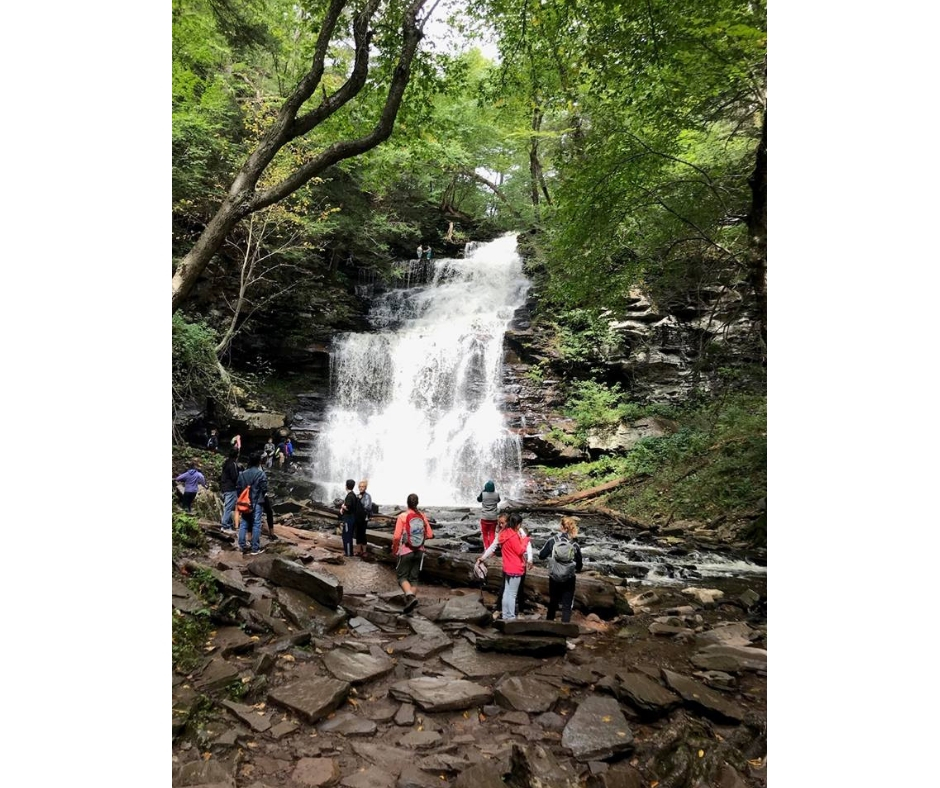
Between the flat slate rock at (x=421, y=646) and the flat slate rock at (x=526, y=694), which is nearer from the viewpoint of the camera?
the flat slate rock at (x=526, y=694)

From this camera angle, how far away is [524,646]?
3.95 meters

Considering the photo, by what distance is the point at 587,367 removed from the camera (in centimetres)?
1447

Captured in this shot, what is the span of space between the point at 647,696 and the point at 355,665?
192 cm

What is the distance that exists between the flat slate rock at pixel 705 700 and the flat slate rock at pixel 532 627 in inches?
38.3

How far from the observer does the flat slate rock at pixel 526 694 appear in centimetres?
317

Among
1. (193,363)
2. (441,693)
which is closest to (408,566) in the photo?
(441,693)

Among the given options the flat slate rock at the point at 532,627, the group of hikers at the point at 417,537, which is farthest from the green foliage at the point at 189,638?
the flat slate rock at the point at 532,627

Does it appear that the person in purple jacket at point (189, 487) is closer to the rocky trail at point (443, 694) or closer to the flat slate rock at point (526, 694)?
the rocky trail at point (443, 694)

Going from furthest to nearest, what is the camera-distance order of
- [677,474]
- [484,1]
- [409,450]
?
[409,450]
[677,474]
[484,1]

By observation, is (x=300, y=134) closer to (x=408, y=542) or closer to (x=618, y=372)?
(x=408, y=542)

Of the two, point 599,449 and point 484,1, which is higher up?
point 484,1

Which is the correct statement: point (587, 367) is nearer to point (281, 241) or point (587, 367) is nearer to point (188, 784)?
point (281, 241)

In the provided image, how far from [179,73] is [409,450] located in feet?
31.7
